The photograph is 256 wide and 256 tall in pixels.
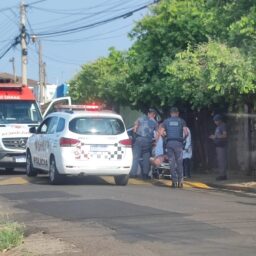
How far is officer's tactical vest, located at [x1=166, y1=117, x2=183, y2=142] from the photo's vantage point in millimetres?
16750

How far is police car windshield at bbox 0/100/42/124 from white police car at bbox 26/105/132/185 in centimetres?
443

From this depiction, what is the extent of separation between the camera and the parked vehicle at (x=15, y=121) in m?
20.6

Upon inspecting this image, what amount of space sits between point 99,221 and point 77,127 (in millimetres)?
5927

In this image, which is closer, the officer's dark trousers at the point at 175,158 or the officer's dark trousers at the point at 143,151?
the officer's dark trousers at the point at 175,158

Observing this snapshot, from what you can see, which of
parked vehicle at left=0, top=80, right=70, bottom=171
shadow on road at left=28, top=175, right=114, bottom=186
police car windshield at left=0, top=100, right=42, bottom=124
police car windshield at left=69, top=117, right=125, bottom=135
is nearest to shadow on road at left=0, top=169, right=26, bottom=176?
parked vehicle at left=0, top=80, right=70, bottom=171

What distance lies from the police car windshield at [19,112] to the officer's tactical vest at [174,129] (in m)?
6.07

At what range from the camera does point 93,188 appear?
15.7m

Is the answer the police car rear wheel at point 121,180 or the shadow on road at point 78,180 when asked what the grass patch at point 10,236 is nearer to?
the shadow on road at point 78,180

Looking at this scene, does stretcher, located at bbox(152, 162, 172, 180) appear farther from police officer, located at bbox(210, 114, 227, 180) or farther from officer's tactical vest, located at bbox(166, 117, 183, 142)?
officer's tactical vest, located at bbox(166, 117, 183, 142)

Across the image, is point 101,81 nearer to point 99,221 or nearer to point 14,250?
point 99,221

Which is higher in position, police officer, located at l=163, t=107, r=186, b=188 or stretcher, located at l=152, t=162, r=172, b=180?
police officer, located at l=163, t=107, r=186, b=188

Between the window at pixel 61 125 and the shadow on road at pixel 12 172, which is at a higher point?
the window at pixel 61 125

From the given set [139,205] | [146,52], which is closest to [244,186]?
[139,205]

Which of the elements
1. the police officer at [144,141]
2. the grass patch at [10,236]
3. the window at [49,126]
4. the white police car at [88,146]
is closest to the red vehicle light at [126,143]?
the white police car at [88,146]
